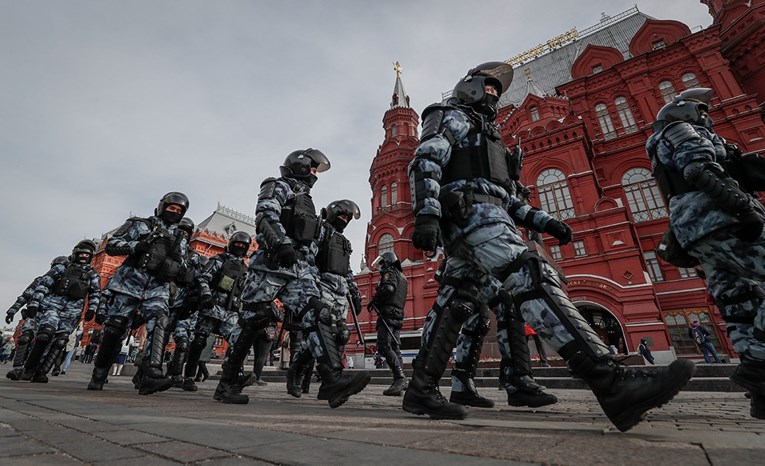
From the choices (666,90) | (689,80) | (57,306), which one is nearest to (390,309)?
(57,306)

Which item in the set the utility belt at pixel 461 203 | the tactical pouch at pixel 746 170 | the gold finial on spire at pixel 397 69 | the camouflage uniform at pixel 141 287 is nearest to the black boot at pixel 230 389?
the camouflage uniform at pixel 141 287

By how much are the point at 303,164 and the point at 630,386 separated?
3628mm

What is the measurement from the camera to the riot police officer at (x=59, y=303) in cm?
580

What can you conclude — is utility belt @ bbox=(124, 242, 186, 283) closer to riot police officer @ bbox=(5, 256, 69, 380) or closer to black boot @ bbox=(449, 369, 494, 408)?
black boot @ bbox=(449, 369, 494, 408)

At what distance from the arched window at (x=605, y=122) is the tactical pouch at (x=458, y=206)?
24.6 metres

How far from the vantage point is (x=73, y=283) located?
21.6ft

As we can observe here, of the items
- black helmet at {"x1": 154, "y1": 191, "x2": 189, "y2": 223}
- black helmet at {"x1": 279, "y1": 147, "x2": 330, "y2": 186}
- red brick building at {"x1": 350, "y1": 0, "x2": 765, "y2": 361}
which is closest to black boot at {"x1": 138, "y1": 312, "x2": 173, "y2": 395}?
black helmet at {"x1": 154, "y1": 191, "x2": 189, "y2": 223}

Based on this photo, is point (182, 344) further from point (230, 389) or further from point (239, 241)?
point (230, 389)

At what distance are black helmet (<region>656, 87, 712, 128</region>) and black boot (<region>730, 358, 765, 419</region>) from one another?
7.23 ft

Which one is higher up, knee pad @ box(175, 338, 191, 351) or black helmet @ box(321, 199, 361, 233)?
black helmet @ box(321, 199, 361, 233)

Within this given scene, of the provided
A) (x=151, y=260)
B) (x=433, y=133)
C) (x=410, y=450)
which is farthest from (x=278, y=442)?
(x=151, y=260)

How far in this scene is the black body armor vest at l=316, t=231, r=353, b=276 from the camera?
187 inches

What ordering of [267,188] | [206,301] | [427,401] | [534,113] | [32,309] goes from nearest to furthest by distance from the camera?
[427,401]
[267,188]
[206,301]
[32,309]
[534,113]

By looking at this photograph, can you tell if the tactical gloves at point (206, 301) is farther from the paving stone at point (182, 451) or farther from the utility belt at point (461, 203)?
the paving stone at point (182, 451)
